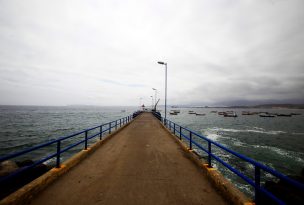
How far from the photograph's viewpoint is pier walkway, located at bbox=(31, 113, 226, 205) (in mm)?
3871

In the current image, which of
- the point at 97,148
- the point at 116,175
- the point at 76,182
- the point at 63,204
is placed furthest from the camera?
the point at 97,148

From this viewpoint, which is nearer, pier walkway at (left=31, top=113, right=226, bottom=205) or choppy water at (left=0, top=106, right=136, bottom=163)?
pier walkway at (left=31, top=113, right=226, bottom=205)

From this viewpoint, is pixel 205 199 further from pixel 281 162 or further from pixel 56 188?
pixel 281 162

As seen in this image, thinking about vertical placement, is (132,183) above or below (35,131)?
above

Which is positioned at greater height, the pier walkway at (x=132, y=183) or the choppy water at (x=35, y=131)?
the pier walkway at (x=132, y=183)

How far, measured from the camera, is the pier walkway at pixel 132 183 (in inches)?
152

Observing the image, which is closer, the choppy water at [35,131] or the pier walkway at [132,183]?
the pier walkway at [132,183]

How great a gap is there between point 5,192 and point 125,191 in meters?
7.38

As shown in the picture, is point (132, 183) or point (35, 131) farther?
point (35, 131)

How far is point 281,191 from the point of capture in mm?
8906

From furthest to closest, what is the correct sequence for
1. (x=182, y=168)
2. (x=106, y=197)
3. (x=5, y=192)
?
(x=5, y=192) → (x=182, y=168) → (x=106, y=197)

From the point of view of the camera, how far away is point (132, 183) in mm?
4680

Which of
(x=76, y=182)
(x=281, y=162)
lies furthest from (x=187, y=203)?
(x=281, y=162)

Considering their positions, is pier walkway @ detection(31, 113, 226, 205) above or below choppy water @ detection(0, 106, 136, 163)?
above
